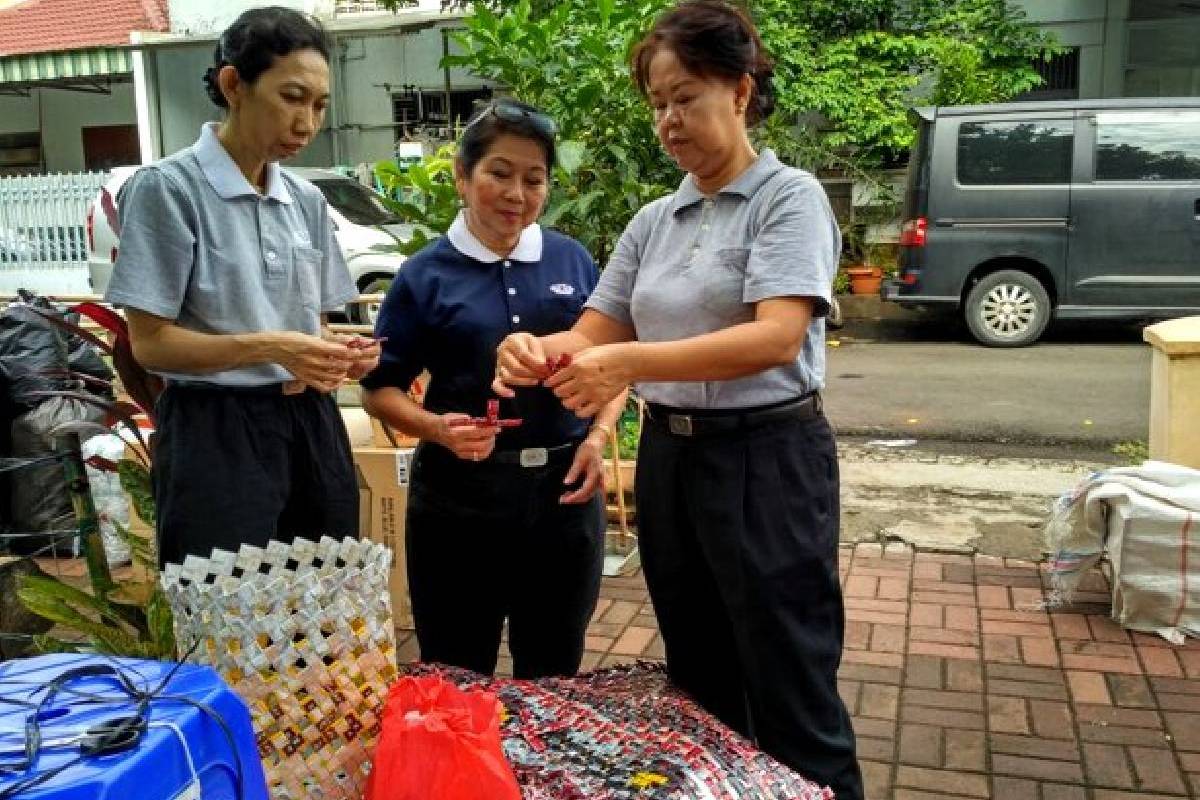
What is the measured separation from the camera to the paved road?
6320 mm

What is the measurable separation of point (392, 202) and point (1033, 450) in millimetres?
3711

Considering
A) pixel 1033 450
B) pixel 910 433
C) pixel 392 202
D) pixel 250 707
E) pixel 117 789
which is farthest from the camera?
pixel 910 433

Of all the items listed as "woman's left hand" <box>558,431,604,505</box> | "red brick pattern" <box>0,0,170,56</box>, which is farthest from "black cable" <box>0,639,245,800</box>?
"red brick pattern" <box>0,0,170,56</box>

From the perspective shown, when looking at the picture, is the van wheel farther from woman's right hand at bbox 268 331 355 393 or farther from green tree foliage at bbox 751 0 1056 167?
woman's right hand at bbox 268 331 355 393

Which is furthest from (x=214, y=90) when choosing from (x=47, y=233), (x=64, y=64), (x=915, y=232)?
(x=64, y=64)

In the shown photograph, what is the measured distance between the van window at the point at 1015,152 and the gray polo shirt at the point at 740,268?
719cm

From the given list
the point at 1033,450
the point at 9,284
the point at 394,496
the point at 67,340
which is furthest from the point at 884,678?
the point at 9,284

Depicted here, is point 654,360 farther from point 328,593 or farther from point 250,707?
point 250,707

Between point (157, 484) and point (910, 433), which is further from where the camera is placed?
point (910, 433)

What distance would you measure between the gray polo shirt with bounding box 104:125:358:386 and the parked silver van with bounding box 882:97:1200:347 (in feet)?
24.0

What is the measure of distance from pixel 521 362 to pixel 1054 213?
25.2ft

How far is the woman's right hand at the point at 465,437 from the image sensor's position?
6.95ft

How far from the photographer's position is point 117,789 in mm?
1245

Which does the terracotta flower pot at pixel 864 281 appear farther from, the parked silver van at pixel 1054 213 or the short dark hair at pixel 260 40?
the short dark hair at pixel 260 40
